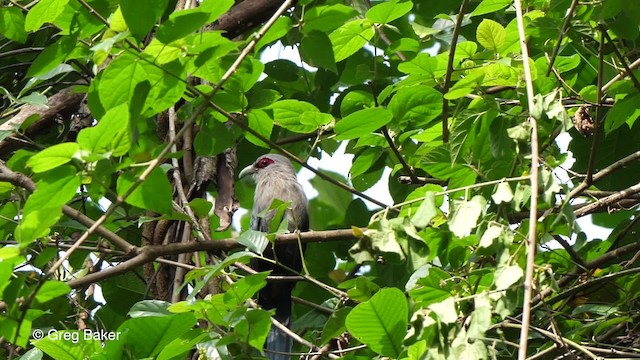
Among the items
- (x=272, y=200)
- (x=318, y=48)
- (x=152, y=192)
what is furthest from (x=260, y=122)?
(x=272, y=200)

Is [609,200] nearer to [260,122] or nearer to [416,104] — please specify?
[416,104]

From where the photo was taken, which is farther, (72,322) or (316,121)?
(72,322)

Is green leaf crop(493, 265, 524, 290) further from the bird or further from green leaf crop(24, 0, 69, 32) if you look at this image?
the bird

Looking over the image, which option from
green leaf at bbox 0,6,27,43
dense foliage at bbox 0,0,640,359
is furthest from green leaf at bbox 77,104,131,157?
green leaf at bbox 0,6,27,43

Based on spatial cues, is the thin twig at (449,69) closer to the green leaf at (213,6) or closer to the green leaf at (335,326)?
the green leaf at (335,326)

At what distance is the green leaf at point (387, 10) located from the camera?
3.40 metres

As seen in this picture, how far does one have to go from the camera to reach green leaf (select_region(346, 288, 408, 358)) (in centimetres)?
273

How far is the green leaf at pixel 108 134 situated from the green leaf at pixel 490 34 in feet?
5.28

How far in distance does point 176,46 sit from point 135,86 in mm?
199

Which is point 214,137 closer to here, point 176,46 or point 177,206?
point 177,206

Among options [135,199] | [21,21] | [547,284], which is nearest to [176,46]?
[135,199]

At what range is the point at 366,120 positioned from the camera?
3.39 m

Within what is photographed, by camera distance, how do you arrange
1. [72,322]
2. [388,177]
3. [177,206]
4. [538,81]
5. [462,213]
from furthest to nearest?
1. [388,177]
2. [72,322]
3. [177,206]
4. [538,81]
5. [462,213]

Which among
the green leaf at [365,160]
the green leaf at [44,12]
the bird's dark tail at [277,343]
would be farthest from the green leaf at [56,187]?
the bird's dark tail at [277,343]
